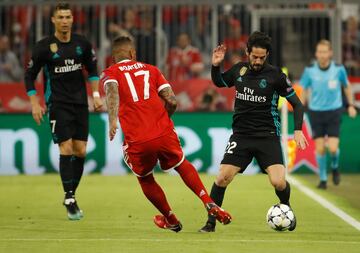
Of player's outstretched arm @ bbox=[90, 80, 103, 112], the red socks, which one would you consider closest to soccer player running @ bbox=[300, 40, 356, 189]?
player's outstretched arm @ bbox=[90, 80, 103, 112]

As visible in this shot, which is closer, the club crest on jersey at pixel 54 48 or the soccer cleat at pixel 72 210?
the soccer cleat at pixel 72 210

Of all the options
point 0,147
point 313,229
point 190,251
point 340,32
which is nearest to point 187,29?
point 340,32

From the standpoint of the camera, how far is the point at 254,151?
10.4 m

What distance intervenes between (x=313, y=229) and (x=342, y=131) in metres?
8.49

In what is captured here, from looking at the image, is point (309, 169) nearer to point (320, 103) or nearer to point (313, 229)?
point (320, 103)

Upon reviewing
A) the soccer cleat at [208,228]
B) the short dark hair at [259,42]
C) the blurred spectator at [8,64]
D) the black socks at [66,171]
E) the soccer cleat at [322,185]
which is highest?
the short dark hair at [259,42]

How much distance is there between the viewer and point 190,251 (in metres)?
9.07

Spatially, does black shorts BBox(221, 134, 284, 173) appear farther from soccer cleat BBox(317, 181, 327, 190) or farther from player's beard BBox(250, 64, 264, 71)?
soccer cleat BBox(317, 181, 327, 190)

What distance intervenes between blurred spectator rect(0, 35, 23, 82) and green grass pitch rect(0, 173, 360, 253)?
3.75 metres

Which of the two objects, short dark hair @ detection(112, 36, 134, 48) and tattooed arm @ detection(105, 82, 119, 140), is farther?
short dark hair @ detection(112, 36, 134, 48)

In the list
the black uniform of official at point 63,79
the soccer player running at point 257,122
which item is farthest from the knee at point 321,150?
the soccer player running at point 257,122

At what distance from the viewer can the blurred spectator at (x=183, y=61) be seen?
20250 mm

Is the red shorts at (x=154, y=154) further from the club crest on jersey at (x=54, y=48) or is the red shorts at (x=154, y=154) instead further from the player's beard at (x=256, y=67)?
the club crest on jersey at (x=54, y=48)

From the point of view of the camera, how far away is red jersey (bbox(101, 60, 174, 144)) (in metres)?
9.91
